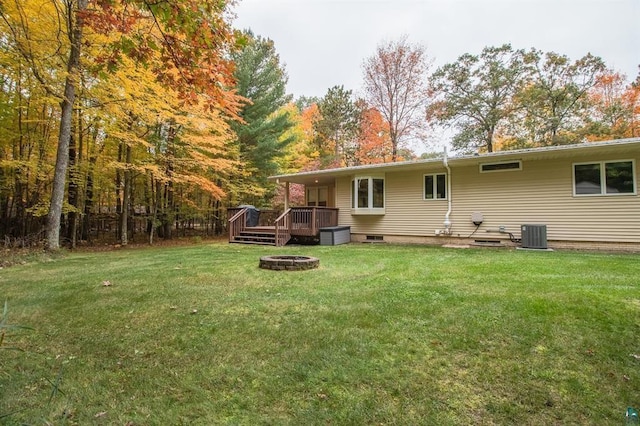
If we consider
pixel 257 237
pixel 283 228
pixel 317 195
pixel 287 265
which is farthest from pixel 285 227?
pixel 287 265

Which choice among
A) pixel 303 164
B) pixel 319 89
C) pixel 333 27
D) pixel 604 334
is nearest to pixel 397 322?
pixel 604 334

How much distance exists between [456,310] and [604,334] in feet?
4.06

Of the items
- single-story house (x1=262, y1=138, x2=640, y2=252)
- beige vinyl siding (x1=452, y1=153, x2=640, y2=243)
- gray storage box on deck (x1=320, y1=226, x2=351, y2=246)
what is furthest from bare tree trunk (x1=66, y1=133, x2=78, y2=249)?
beige vinyl siding (x1=452, y1=153, x2=640, y2=243)

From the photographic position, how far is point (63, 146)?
27.3ft

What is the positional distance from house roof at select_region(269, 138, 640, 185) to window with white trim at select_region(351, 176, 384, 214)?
1.13 ft

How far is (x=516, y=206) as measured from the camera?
9156 millimetres

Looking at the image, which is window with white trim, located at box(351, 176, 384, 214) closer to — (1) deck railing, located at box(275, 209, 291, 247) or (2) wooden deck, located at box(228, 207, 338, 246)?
(2) wooden deck, located at box(228, 207, 338, 246)

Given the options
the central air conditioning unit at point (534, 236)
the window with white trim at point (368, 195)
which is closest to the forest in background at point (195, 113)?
the window with white trim at point (368, 195)

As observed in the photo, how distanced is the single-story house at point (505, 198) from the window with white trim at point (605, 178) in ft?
0.06

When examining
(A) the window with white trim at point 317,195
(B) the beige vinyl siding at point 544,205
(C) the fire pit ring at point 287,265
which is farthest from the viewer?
(A) the window with white trim at point 317,195

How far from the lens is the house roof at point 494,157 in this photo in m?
7.27

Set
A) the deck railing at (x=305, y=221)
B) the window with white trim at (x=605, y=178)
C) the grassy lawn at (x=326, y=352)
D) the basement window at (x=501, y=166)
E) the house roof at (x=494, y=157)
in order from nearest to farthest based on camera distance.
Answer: the grassy lawn at (x=326, y=352) → the house roof at (x=494, y=157) → the window with white trim at (x=605, y=178) → the basement window at (x=501, y=166) → the deck railing at (x=305, y=221)

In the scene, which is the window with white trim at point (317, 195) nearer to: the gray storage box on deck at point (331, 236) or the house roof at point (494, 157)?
the house roof at point (494, 157)

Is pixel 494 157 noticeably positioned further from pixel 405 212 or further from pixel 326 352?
pixel 326 352
